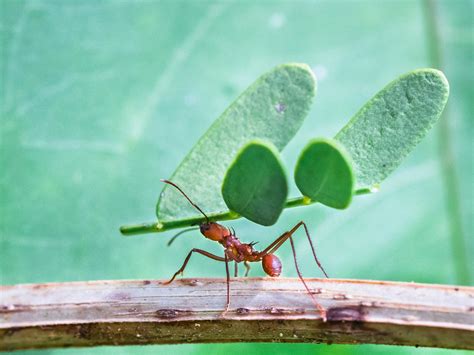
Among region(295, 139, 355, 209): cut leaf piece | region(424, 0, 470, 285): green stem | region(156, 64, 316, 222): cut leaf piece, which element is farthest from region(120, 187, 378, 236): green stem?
region(424, 0, 470, 285): green stem

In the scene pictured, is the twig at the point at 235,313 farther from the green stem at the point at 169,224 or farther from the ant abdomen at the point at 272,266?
the ant abdomen at the point at 272,266

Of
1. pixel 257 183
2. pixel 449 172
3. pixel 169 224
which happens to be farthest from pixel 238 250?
pixel 449 172

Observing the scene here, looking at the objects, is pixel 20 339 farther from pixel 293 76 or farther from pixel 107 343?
pixel 293 76

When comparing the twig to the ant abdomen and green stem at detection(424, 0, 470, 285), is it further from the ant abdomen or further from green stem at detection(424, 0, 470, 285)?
green stem at detection(424, 0, 470, 285)

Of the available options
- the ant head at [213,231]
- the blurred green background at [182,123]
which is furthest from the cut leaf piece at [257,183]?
the blurred green background at [182,123]

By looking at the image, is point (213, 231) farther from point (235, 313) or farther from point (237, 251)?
point (235, 313)

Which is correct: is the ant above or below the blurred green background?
below
